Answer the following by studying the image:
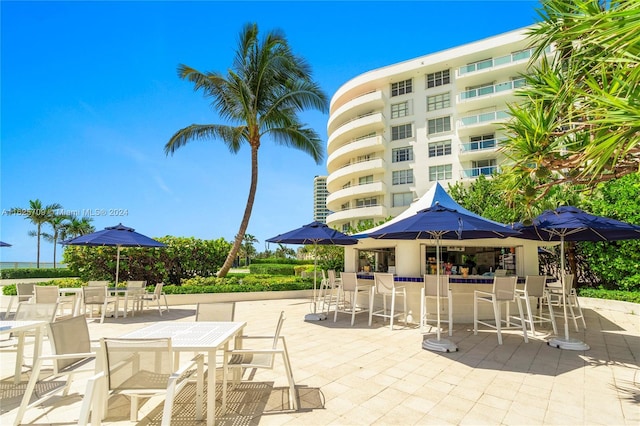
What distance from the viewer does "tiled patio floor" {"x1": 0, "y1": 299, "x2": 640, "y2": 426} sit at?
3352 mm

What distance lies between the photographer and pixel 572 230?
688 centimetres

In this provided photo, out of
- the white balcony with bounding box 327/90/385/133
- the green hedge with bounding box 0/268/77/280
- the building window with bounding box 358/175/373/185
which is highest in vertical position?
the white balcony with bounding box 327/90/385/133

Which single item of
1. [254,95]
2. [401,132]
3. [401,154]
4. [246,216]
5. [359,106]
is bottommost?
[246,216]

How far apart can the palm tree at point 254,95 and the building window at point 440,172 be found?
58.2 ft

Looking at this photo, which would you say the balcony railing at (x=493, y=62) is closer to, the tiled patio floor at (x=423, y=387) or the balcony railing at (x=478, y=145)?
the balcony railing at (x=478, y=145)

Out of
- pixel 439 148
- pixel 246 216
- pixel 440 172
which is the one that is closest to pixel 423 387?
pixel 246 216

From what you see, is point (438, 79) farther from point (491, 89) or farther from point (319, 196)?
point (319, 196)

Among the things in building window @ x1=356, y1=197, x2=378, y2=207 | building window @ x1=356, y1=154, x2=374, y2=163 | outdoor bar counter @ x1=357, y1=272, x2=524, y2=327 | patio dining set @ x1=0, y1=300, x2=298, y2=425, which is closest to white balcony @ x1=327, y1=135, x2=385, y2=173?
building window @ x1=356, y1=154, x2=374, y2=163

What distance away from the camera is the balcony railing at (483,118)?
26.5 meters

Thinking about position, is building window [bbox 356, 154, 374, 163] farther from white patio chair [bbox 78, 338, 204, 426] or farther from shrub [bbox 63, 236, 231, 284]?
white patio chair [bbox 78, 338, 204, 426]

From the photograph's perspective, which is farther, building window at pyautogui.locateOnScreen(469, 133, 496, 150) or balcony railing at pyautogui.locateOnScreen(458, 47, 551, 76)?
building window at pyautogui.locateOnScreen(469, 133, 496, 150)

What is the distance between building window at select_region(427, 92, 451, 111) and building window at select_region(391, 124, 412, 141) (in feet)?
8.49

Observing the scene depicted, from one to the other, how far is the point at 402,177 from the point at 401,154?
2306 mm

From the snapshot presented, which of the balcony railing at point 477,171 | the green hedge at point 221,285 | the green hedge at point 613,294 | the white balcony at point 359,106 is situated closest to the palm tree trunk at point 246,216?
the green hedge at point 221,285
